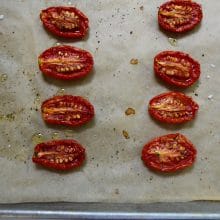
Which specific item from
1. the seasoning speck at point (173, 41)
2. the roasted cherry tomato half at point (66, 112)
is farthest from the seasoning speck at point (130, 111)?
the seasoning speck at point (173, 41)

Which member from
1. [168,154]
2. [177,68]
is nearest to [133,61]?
[177,68]

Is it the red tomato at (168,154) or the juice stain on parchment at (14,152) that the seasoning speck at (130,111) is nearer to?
the red tomato at (168,154)

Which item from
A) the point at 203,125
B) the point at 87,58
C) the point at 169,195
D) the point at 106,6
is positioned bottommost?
the point at 169,195

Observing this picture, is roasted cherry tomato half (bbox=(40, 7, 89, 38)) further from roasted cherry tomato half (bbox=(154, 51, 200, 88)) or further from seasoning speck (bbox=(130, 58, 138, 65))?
roasted cherry tomato half (bbox=(154, 51, 200, 88))

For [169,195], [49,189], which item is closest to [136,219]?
[169,195]

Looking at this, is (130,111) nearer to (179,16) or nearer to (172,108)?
(172,108)

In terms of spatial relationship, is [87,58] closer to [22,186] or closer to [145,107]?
[145,107]
